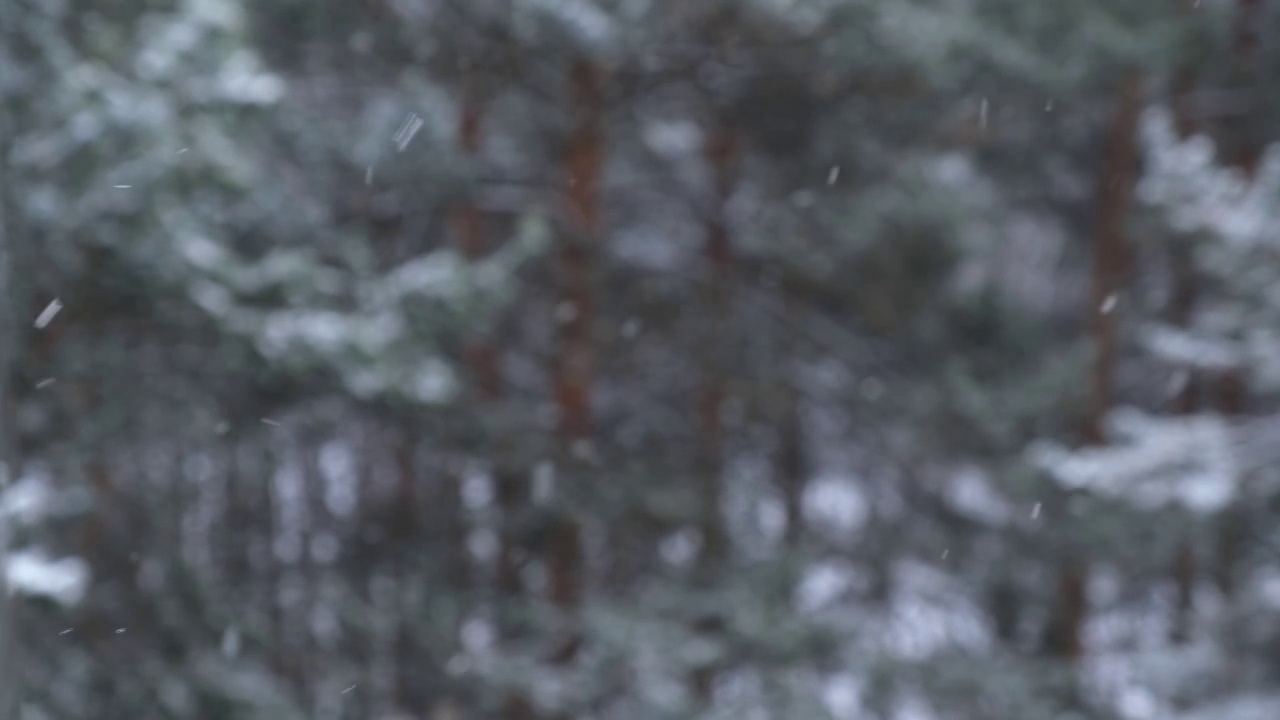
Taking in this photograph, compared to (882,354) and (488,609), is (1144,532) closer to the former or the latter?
(882,354)

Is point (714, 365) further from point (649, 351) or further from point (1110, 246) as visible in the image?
point (1110, 246)

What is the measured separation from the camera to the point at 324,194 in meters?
8.77

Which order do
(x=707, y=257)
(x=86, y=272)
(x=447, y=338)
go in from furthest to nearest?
(x=707, y=257) → (x=447, y=338) → (x=86, y=272)

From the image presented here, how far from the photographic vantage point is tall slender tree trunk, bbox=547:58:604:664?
8523 millimetres

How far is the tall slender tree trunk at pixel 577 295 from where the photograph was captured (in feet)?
28.0

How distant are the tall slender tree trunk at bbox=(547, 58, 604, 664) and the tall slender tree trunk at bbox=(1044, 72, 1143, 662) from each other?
3315 mm

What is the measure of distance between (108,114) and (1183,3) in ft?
21.8

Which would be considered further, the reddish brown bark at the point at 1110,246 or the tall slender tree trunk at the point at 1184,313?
the tall slender tree trunk at the point at 1184,313

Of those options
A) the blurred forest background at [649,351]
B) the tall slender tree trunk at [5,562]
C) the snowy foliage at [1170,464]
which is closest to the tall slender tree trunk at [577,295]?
the blurred forest background at [649,351]

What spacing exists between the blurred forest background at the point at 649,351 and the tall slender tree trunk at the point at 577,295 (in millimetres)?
24

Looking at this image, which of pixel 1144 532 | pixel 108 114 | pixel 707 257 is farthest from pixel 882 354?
pixel 108 114

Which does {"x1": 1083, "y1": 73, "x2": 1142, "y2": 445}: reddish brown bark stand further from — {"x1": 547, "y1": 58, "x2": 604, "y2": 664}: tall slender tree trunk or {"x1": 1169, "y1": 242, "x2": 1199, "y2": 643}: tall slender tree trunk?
{"x1": 547, "y1": 58, "x2": 604, "y2": 664}: tall slender tree trunk

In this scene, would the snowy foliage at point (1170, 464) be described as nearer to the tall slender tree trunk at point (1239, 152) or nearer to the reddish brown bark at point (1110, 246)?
the tall slender tree trunk at point (1239, 152)

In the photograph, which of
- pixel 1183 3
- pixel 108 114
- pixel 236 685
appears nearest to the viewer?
pixel 108 114
